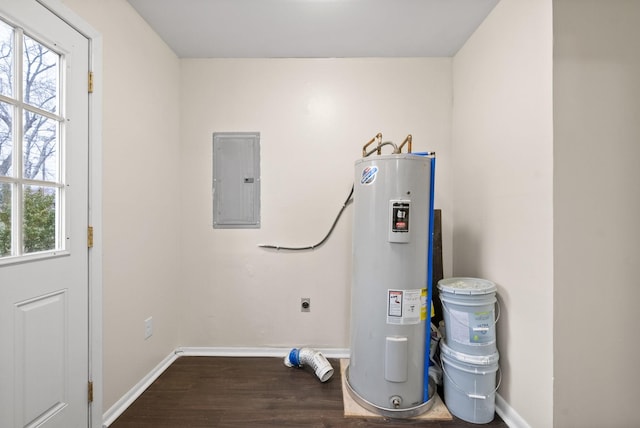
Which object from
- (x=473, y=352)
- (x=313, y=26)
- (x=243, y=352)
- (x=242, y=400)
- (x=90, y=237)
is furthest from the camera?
(x=243, y=352)

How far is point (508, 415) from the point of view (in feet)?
4.74

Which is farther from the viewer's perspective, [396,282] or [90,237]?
[396,282]

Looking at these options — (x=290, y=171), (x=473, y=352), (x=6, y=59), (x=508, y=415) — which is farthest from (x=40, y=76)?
(x=508, y=415)

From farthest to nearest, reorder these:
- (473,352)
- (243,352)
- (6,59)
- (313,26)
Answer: (243,352)
(313,26)
(473,352)
(6,59)

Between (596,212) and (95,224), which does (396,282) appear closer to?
(596,212)

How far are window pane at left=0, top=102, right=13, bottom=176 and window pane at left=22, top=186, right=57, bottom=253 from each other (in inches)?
3.8

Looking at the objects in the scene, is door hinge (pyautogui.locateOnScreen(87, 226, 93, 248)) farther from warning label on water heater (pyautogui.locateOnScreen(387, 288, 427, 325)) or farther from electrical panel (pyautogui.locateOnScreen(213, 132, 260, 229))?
warning label on water heater (pyautogui.locateOnScreen(387, 288, 427, 325))

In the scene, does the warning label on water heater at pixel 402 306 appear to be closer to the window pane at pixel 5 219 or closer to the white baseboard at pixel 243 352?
the white baseboard at pixel 243 352

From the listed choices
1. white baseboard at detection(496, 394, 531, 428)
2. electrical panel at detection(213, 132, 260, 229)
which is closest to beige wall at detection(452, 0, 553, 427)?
white baseboard at detection(496, 394, 531, 428)

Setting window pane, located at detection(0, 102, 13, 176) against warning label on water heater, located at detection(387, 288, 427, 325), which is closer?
window pane, located at detection(0, 102, 13, 176)

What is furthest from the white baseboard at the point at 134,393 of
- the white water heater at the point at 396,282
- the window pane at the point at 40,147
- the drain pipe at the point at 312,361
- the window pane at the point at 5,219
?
the white water heater at the point at 396,282

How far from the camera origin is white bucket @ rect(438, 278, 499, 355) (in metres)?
1.42

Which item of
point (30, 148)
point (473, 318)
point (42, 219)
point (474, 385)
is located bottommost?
point (474, 385)

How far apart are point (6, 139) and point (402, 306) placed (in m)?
1.99
